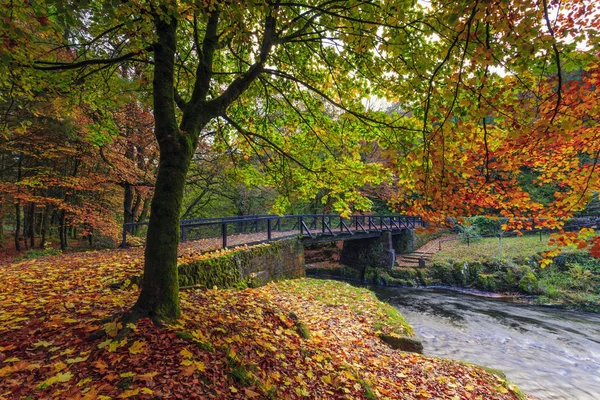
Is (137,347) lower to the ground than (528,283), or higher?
higher

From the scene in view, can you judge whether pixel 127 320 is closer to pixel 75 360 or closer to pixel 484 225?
pixel 75 360

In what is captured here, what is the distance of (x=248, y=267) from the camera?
881 cm

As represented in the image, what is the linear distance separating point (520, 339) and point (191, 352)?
1069cm

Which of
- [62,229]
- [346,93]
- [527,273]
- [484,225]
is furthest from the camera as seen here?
[484,225]

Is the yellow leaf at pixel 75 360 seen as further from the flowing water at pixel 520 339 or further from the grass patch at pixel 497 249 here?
the grass patch at pixel 497 249

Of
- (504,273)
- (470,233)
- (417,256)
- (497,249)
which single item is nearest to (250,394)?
(504,273)

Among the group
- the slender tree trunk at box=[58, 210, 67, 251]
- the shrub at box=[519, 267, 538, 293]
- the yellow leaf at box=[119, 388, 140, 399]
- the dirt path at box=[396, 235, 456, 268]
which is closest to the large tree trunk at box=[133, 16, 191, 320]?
the yellow leaf at box=[119, 388, 140, 399]

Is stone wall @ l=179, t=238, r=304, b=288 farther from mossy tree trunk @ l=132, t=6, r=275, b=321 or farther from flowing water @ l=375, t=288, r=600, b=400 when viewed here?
flowing water @ l=375, t=288, r=600, b=400

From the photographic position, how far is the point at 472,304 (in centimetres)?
1284

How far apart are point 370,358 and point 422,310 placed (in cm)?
786

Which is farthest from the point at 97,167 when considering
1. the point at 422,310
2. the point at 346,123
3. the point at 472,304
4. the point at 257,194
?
the point at 472,304

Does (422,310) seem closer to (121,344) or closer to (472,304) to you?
(472,304)

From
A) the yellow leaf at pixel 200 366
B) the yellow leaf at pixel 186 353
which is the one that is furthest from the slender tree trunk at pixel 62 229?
the yellow leaf at pixel 200 366

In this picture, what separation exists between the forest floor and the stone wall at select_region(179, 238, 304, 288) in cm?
87
